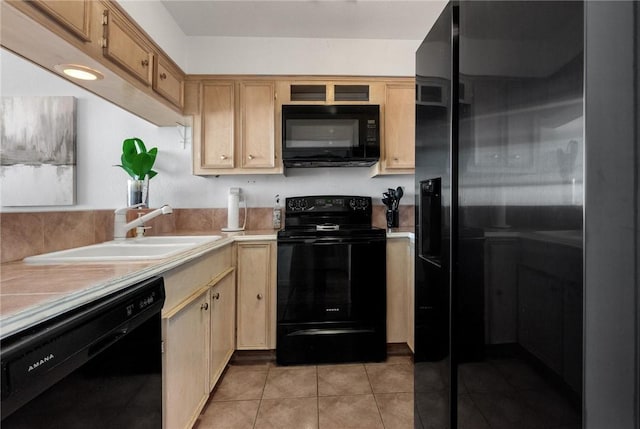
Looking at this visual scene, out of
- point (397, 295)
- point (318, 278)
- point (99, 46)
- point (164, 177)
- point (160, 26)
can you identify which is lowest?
point (397, 295)

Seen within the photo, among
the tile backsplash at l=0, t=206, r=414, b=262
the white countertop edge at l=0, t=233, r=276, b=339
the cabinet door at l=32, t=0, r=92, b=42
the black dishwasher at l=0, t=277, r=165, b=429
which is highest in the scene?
the cabinet door at l=32, t=0, r=92, b=42

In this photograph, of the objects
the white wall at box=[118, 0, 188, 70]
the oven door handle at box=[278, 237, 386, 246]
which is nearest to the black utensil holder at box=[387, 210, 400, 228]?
the oven door handle at box=[278, 237, 386, 246]

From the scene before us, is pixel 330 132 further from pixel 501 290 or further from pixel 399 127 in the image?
pixel 501 290

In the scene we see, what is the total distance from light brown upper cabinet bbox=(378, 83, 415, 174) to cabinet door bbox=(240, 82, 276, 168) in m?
0.93

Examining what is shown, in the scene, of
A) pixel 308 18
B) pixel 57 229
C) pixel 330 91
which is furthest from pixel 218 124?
pixel 57 229

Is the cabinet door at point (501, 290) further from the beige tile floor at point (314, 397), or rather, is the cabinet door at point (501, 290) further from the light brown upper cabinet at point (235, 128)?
the light brown upper cabinet at point (235, 128)

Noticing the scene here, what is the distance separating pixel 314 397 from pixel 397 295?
36.2 inches

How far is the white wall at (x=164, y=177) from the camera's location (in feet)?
7.53

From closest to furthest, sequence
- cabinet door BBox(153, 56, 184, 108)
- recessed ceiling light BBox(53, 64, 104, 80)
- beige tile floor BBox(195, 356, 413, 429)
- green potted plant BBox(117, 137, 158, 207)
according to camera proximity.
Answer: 1. recessed ceiling light BBox(53, 64, 104, 80)
2. beige tile floor BBox(195, 356, 413, 429)
3. cabinet door BBox(153, 56, 184, 108)
4. green potted plant BBox(117, 137, 158, 207)

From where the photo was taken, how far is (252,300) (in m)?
2.19

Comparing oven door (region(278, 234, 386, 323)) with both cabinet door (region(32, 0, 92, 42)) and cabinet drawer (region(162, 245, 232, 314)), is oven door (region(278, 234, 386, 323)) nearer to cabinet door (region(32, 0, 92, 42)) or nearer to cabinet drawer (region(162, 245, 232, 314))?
cabinet drawer (region(162, 245, 232, 314))

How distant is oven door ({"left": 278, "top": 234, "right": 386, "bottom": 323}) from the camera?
7.02 feet

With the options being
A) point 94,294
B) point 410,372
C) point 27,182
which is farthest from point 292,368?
point 27,182

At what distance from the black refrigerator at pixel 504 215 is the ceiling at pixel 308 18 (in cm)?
129
